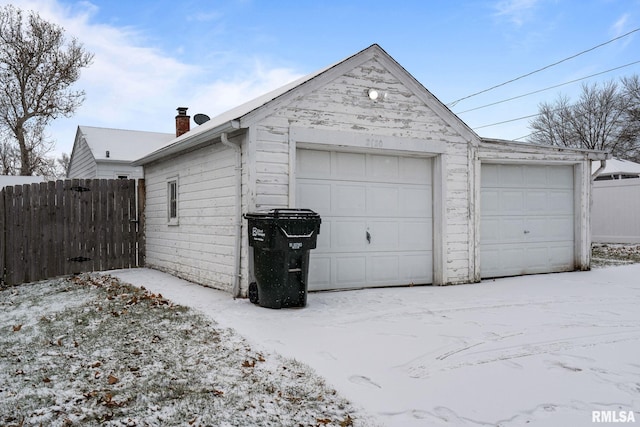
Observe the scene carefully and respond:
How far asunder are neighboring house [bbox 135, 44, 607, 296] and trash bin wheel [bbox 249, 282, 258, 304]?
1.26 ft

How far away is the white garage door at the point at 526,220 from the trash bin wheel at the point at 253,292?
16.4 ft

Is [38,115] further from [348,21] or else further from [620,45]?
[620,45]

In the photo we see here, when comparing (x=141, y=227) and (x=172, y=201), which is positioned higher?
(x=172, y=201)

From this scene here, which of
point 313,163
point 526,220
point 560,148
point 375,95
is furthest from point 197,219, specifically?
point 560,148

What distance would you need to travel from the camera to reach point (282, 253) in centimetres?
621

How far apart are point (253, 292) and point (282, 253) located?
882mm

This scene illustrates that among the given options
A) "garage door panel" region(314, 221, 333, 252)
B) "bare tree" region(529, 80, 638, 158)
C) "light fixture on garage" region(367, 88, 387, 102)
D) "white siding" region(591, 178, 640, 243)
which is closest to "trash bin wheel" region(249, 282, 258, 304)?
"garage door panel" region(314, 221, 333, 252)

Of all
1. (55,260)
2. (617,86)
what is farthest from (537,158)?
(617,86)

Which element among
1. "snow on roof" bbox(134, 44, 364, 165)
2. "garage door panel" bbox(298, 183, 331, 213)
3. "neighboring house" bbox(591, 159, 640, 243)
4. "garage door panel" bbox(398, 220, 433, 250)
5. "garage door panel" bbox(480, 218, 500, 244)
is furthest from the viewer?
"neighboring house" bbox(591, 159, 640, 243)

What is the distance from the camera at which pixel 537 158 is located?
9.85 m

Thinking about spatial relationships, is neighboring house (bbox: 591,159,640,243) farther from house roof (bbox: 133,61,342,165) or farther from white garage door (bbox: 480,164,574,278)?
house roof (bbox: 133,61,342,165)

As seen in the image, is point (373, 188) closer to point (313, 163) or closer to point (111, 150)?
point (313, 163)

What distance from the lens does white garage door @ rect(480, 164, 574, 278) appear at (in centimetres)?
953

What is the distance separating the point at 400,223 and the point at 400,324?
3.22 m
